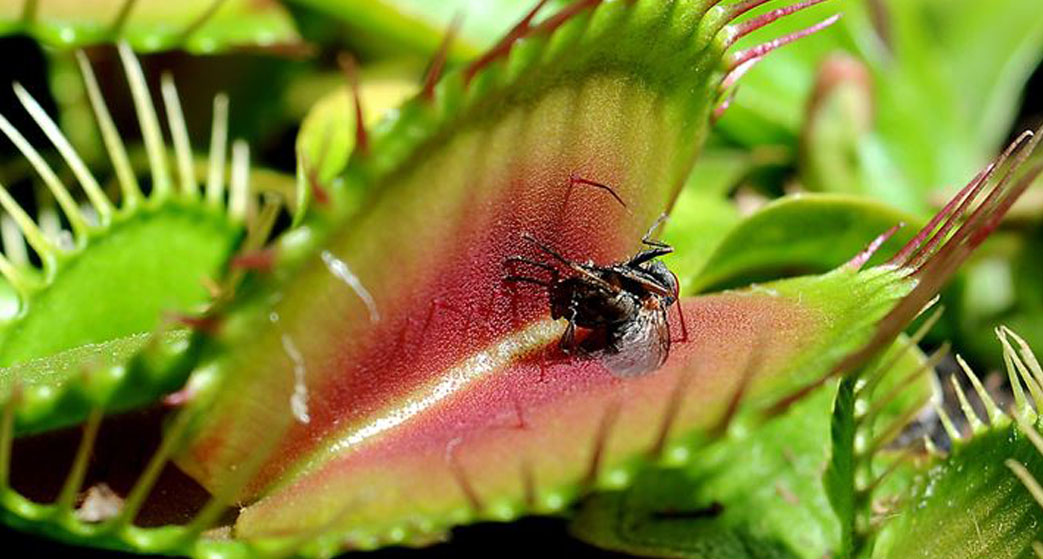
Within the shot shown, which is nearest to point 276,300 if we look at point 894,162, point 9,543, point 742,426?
point 742,426

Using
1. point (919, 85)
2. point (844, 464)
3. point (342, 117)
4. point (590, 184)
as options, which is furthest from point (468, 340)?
point (919, 85)

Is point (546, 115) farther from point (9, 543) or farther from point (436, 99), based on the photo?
point (9, 543)

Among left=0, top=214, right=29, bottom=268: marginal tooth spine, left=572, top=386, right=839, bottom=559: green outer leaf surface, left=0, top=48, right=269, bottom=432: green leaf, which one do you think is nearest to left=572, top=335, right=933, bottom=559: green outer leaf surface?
left=572, top=386, right=839, bottom=559: green outer leaf surface

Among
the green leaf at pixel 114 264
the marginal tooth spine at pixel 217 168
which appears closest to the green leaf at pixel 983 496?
the green leaf at pixel 114 264

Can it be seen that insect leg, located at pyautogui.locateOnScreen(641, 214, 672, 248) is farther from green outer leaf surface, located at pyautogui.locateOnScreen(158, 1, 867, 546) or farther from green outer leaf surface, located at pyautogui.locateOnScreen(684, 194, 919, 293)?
green outer leaf surface, located at pyautogui.locateOnScreen(684, 194, 919, 293)

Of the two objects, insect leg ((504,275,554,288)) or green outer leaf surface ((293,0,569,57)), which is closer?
insect leg ((504,275,554,288))

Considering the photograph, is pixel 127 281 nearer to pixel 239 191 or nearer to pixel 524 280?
pixel 239 191

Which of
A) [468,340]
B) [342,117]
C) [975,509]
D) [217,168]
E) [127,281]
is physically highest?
[342,117]
